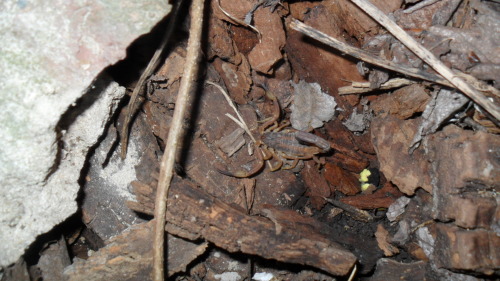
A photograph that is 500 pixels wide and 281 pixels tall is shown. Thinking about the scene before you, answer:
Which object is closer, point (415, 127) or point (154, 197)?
point (154, 197)

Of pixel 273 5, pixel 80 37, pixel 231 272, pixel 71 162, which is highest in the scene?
pixel 80 37

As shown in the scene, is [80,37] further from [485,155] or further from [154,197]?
[485,155]

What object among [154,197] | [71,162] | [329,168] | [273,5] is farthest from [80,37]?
[329,168]

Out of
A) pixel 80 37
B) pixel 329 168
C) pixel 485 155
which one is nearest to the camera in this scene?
pixel 80 37

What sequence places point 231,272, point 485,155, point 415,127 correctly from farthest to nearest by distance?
1. point 231,272
2. point 415,127
3. point 485,155

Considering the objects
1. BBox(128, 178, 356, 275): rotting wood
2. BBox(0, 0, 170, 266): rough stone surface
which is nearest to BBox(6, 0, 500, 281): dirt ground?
BBox(128, 178, 356, 275): rotting wood

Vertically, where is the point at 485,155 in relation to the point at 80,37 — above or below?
below

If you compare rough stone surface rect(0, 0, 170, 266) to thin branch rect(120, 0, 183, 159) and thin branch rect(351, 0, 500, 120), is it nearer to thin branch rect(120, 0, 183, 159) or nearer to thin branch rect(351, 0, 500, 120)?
thin branch rect(120, 0, 183, 159)
